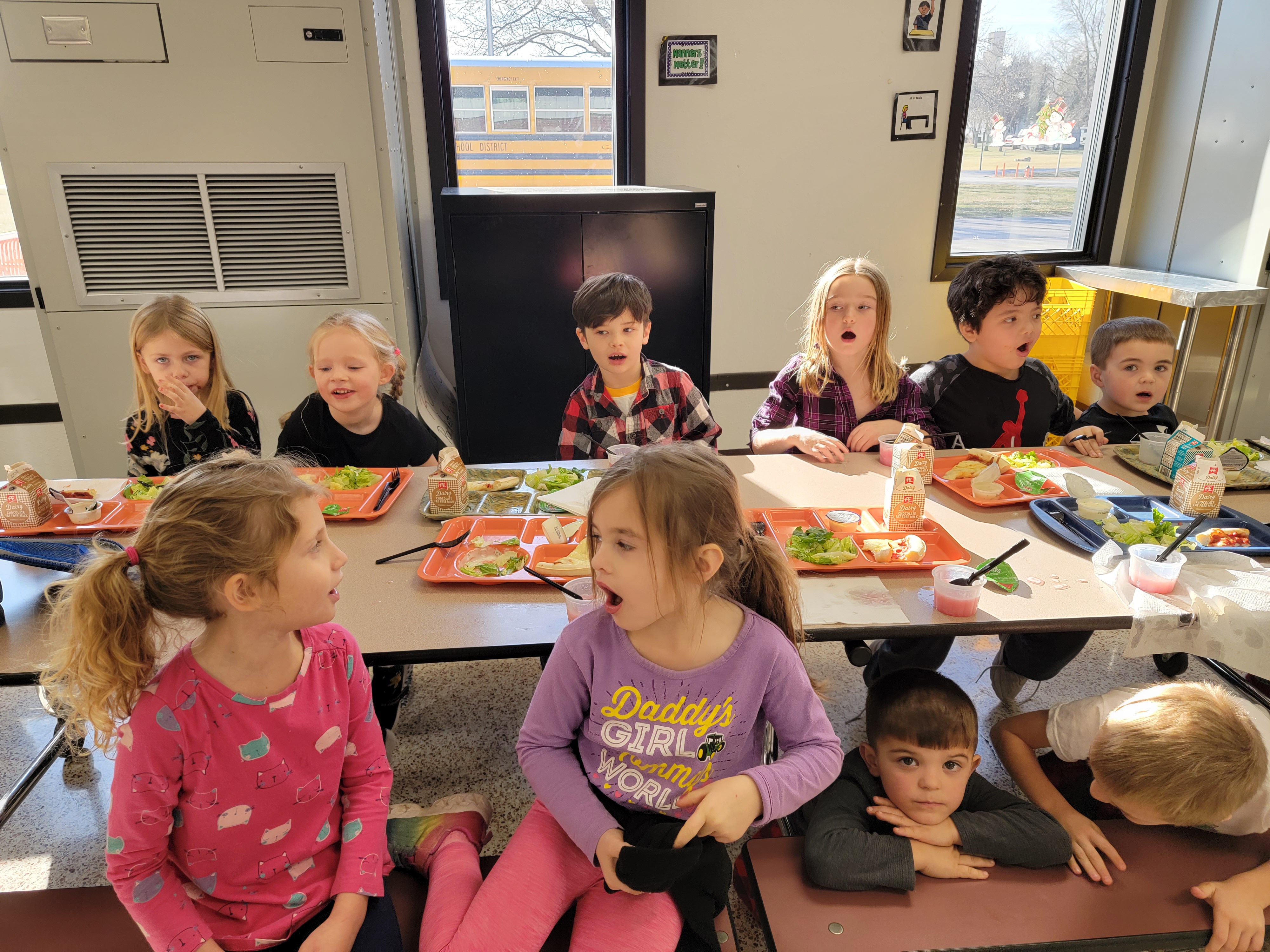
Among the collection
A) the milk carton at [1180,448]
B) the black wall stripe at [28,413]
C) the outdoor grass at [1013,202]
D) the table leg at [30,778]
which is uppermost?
the outdoor grass at [1013,202]

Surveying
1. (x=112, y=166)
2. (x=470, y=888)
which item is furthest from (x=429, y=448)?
(x=112, y=166)

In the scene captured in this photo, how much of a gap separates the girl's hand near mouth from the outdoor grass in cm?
394

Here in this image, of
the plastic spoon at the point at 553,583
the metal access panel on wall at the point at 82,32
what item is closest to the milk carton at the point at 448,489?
the plastic spoon at the point at 553,583

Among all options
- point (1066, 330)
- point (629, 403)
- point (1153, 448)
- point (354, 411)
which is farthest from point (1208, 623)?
A: point (1066, 330)

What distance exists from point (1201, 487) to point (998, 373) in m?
0.90

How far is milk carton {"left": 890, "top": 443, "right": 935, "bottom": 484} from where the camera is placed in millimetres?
1860

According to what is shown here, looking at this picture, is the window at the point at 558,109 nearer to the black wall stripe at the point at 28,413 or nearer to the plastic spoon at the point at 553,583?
the black wall stripe at the point at 28,413

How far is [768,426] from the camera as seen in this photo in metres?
2.64

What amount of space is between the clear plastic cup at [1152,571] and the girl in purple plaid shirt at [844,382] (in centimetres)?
87

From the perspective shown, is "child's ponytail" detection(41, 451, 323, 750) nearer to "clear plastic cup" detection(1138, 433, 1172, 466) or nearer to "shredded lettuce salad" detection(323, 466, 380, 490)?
"shredded lettuce salad" detection(323, 466, 380, 490)

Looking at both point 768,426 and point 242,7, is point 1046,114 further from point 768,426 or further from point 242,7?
point 242,7

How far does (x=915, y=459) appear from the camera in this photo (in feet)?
6.31

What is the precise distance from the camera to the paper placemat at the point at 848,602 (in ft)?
4.66

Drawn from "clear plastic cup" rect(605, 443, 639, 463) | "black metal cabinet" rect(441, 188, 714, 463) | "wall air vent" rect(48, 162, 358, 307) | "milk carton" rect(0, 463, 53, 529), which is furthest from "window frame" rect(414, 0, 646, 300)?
"milk carton" rect(0, 463, 53, 529)
